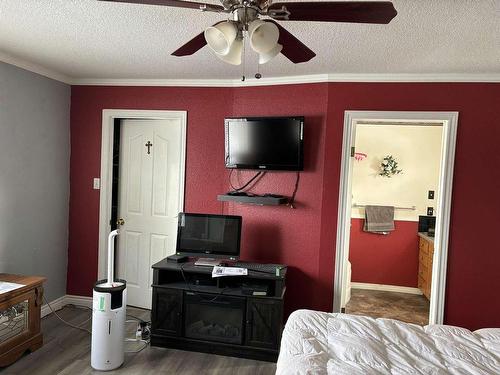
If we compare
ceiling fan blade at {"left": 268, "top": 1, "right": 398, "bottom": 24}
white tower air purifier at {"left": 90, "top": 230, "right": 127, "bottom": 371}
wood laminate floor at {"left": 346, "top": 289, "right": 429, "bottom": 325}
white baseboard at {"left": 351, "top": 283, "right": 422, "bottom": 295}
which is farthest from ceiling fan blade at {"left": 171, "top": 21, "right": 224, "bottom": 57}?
white baseboard at {"left": 351, "top": 283, "right": 422, "bottom": 295}

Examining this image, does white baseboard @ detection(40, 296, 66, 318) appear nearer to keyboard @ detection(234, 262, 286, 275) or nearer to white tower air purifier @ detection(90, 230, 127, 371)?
white tower air purifier @ detection(90, 230, 127, 371)

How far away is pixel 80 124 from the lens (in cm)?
382

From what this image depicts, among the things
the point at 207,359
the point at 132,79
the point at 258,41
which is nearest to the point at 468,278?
the point at 207,359

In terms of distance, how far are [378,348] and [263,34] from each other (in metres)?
1.57

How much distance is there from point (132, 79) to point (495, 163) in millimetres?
3397

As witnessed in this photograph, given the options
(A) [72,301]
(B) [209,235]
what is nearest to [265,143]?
(B) [209,235]

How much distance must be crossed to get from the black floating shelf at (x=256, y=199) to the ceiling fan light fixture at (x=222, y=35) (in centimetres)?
182

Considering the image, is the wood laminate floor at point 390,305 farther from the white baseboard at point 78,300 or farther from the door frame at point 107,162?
the white baseboard at point 78,300

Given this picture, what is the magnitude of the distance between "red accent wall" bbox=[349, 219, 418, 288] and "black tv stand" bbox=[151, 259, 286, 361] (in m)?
2.09

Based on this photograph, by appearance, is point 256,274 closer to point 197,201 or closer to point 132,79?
point 197,201

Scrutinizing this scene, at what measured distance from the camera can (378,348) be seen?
5.92 feet

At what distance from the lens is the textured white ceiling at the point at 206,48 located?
2002 mm

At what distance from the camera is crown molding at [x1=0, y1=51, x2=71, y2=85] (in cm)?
304

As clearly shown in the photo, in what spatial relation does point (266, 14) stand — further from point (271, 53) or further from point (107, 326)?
point (107, 326)
